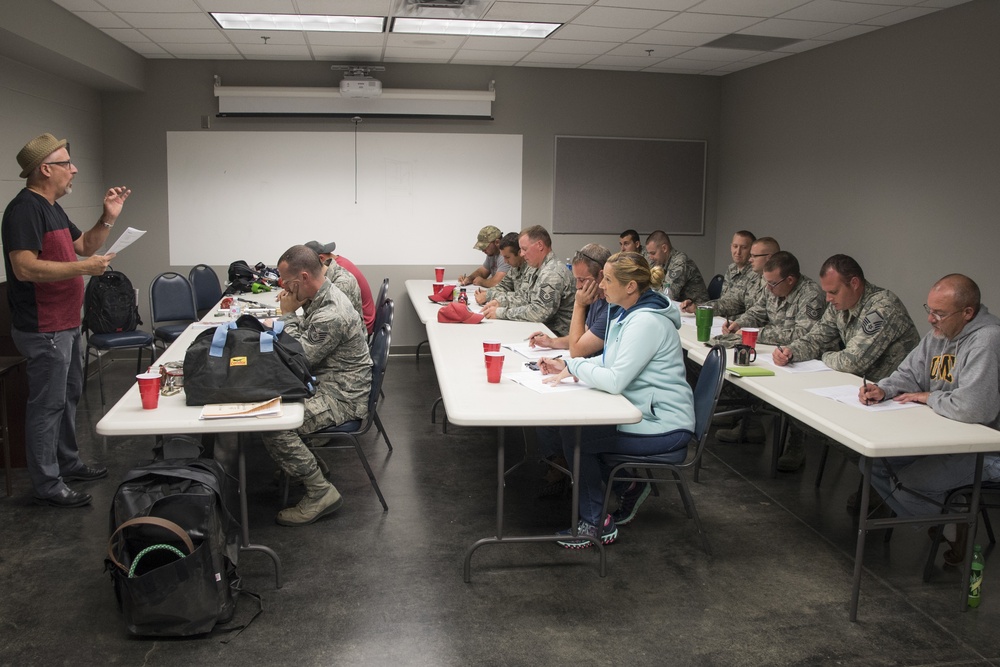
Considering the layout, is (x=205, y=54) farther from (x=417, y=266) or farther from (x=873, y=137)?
(x=873, y=137)

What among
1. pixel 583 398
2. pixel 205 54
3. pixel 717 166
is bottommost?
pixel 583 398

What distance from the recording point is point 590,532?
3.55m

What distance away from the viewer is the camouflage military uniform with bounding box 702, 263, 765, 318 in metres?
5.73

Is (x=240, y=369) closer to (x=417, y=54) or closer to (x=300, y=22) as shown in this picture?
(x=300, y=22)

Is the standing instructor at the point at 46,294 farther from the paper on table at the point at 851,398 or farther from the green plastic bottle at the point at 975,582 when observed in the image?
the green plastic bottle at the point at 975,582

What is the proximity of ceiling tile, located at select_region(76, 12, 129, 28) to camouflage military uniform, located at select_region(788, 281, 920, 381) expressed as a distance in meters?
5.01

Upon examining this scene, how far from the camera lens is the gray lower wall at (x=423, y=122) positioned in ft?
24.4

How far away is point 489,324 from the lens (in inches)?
200

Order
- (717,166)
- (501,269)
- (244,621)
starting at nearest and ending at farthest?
(244,621)
(501,269)
(717,166)

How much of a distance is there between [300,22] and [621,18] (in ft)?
7.66

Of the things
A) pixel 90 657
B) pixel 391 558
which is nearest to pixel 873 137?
pixel 391 558

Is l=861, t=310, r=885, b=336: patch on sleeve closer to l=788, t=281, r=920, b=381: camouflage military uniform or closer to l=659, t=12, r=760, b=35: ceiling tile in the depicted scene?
l=788, t=281, r=920, b=381: camouflage military uniform

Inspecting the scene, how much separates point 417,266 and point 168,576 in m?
5.57

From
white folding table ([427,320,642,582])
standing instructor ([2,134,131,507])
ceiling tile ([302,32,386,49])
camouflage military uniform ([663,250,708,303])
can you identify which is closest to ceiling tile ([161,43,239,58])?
ceiling tile ([302,32,386,49])
